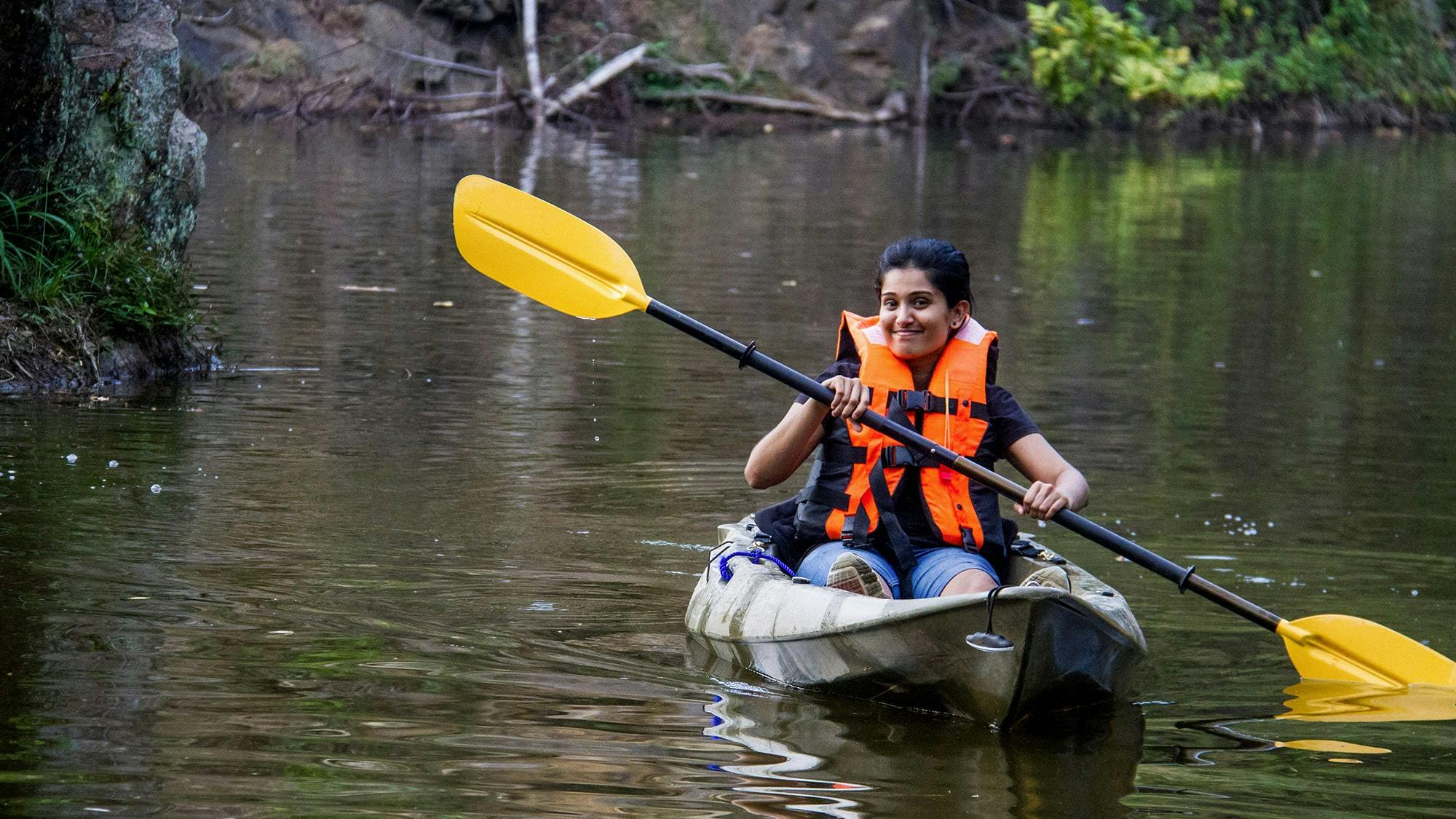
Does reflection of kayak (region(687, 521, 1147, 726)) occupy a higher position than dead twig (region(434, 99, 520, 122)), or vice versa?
dead twig (region(434, 99, 520, 122))

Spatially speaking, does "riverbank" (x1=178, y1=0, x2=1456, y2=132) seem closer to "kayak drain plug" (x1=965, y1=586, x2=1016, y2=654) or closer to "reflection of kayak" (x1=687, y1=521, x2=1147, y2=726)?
"reflection of kayak" (x1=687, y1=521, x2=1147, y2=726)

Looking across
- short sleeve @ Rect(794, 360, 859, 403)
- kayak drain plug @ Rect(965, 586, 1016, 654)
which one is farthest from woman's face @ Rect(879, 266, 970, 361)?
kayak drain plug @ Rect(965, 586, 1016, 654)

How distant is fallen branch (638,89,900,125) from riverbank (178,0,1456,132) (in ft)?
0.15

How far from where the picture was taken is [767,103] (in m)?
25.4

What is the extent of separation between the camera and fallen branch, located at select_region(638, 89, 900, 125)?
82.0ft

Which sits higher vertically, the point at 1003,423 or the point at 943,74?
the point at 943,74

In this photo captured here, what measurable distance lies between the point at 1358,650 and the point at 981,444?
3.50 ft

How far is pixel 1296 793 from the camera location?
12.3 feet

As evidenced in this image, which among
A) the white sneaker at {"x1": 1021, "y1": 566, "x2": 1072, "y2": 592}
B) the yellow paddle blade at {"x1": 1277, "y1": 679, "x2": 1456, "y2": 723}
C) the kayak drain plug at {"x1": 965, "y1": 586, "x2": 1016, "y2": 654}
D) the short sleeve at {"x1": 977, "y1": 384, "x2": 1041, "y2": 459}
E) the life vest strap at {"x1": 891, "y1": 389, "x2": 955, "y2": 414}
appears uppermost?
the life vest strap at {"x1": 891, "y1": 389, "x2": 955, "y2": 414}

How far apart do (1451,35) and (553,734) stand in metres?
30.8

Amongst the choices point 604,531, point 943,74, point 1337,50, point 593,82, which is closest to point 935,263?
point 604,531

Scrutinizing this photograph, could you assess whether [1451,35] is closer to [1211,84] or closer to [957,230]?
[1211,84]

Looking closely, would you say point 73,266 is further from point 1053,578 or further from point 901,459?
point 1053,578

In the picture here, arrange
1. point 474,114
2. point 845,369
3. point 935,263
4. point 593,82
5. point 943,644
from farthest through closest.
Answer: point 593,82
point 474,114
point 845,369
point 935,263
point 943,644
